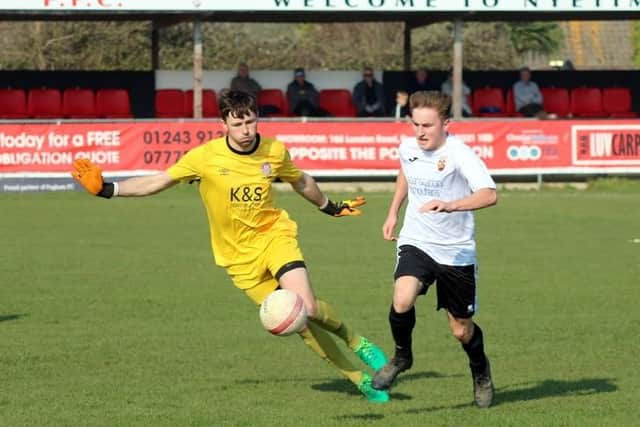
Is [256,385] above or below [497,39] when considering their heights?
below

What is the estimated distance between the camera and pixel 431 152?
26.8 ft

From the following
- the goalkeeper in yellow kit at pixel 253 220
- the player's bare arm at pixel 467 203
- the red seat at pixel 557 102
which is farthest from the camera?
the red seat at pixel 557 102

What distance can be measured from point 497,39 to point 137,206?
3801 cm

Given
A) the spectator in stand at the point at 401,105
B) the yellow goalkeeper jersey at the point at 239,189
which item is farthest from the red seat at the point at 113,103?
the yellow goalkeeper jersey at the point at 239,189

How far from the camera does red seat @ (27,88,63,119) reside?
97.0ft

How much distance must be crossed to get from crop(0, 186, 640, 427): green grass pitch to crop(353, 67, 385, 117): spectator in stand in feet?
29.8

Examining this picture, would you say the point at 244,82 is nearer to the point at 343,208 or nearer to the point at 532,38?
the point at 343,208

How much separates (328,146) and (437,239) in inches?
706

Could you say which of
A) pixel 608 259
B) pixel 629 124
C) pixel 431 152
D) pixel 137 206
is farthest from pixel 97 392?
pixel 629 124

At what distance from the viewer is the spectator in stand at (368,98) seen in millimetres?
29891

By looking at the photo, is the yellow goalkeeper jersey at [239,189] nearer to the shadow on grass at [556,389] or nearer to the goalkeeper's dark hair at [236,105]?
the goalkeeper's dark hair at [236,105]

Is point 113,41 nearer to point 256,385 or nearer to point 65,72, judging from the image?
point 65,72

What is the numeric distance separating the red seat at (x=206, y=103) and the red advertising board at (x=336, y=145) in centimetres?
464

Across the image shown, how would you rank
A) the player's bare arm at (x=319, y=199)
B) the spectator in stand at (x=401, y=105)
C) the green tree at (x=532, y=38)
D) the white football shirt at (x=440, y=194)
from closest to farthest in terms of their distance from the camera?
the white football shirt at (x=440, y=194)
the player's bare arm at (x=319, y=199)
the spectator in stand at (x=401, y=105)
the green tree at (x=532, y=38)
